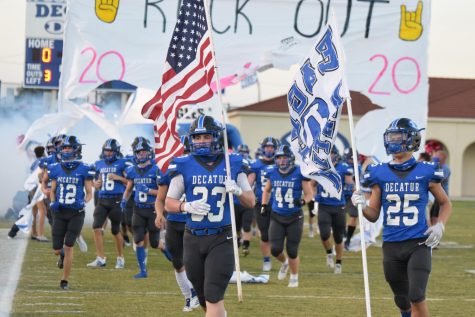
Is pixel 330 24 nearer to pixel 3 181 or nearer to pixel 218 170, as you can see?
pixel 218 170

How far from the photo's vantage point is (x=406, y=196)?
8.19 metres

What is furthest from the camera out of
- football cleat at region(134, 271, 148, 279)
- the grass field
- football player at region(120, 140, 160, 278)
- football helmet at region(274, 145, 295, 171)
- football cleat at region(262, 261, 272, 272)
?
football cleat at region(262, 261, 272, 272)

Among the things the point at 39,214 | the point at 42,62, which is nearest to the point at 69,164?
the point at 39,214

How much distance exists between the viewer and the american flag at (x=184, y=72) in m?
9.63

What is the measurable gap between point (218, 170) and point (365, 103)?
45949mm

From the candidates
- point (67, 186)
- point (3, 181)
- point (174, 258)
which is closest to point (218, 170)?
point (174, 258)

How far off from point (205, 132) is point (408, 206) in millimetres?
1703

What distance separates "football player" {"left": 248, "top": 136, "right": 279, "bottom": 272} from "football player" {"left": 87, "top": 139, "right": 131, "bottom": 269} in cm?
207

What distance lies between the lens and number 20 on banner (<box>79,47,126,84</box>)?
15.9 m

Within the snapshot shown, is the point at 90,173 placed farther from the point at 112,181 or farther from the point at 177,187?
the point at 177,187

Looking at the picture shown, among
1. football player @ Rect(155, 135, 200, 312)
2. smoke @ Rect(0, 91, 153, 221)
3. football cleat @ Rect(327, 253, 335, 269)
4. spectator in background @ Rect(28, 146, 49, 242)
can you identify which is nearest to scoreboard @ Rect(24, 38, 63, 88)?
smoke @ Rect(0, 91, 153, 221)

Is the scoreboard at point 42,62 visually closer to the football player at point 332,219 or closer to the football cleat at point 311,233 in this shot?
the football cleat at point 311,233

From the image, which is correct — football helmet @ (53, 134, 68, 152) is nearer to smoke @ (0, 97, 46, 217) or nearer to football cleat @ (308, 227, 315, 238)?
football cleat @ (308, 227, 315, 238)

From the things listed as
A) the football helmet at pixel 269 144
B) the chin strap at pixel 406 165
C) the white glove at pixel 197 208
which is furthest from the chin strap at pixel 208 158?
the football helmet at pixel 269 144
